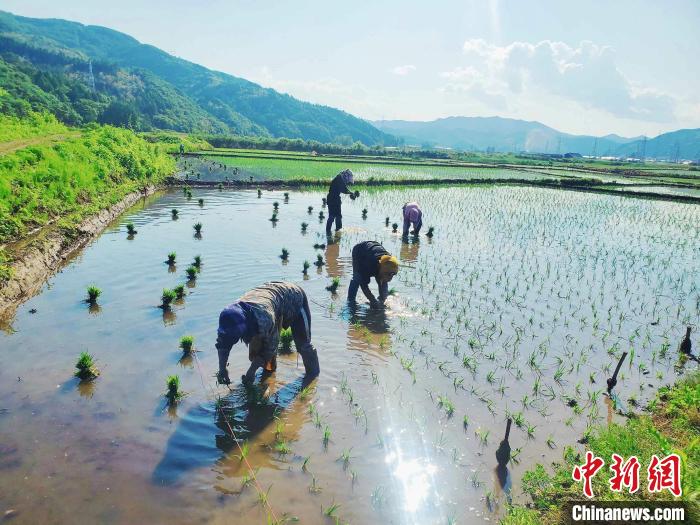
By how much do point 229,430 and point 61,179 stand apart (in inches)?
587

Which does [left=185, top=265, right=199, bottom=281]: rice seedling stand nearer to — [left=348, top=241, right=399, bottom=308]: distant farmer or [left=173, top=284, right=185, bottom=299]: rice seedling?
[left=173, top=284, right=185, bottom=299]: rice seedling

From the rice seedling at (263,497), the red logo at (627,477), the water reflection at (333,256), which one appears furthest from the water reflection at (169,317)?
the red logo at (627,477)

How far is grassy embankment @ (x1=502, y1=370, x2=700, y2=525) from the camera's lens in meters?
4.30

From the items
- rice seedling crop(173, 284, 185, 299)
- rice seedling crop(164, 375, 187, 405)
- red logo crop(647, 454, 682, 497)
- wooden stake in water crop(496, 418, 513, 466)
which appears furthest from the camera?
rice seedling crop(173, 284, 185, 299)

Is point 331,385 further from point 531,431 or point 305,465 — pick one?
point 531,431

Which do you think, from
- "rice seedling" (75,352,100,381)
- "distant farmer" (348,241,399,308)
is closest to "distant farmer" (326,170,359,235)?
"distant farmer" (348,241,399,308)

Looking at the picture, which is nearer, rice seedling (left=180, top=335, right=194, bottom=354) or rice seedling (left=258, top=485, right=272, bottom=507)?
rice seedling (left=258, top=485, right=272, bottom=507)

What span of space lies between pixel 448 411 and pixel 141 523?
3964 millimetres

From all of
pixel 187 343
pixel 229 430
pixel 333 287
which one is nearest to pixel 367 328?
pixel 333 287

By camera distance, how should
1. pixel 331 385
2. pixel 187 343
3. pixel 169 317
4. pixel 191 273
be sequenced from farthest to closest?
pixel 191 273 < pixel 169 317 < pixel 187 343 < pixel 331 385

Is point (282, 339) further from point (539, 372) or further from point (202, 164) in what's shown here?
point (202, 164)

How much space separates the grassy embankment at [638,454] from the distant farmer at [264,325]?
3.27 metres

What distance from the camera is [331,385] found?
6570mm

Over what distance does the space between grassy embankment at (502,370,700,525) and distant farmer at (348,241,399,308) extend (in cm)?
428
